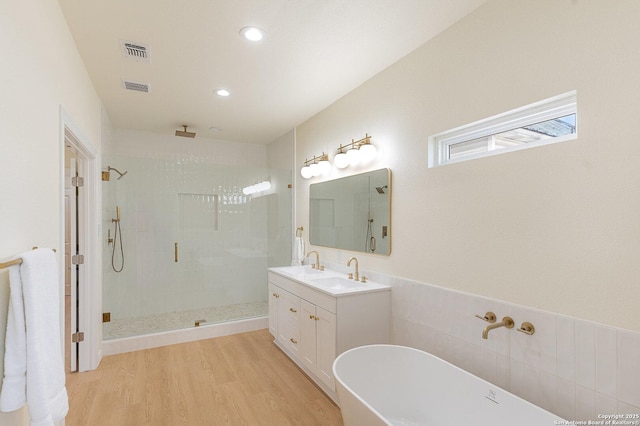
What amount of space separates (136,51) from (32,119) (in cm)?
120

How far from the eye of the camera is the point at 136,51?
7.84 feet

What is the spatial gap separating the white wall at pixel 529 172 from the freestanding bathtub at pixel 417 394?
0.48 meters

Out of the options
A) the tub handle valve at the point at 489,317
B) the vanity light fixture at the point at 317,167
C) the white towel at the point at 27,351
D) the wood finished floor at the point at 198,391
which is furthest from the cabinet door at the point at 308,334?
the white towel at the point at 27,351

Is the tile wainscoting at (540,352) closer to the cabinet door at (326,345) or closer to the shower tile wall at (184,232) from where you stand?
the cabinet door at (326,345)

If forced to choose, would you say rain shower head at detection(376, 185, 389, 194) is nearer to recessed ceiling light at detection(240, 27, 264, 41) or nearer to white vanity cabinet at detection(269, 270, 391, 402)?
white vanity cabinet at detection(269, 270, 391, 402)

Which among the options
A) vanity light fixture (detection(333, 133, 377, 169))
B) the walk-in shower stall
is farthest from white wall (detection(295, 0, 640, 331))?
the walk-in shower stall

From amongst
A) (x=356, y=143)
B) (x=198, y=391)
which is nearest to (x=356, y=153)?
Answer: (x=356, y=143)

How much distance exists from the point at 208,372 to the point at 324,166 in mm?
2334

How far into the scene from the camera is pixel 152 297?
4109 mm

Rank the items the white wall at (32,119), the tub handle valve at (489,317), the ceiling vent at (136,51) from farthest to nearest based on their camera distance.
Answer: the ceiling vent at (136,51) < the tub handle valve at (489,317) < the white wall at (32,119)

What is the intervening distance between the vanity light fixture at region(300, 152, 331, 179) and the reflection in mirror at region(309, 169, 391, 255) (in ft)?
0.42

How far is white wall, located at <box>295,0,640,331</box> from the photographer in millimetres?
1363

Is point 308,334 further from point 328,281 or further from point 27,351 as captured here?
point 27,351

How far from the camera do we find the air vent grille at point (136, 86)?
2.93 metres
